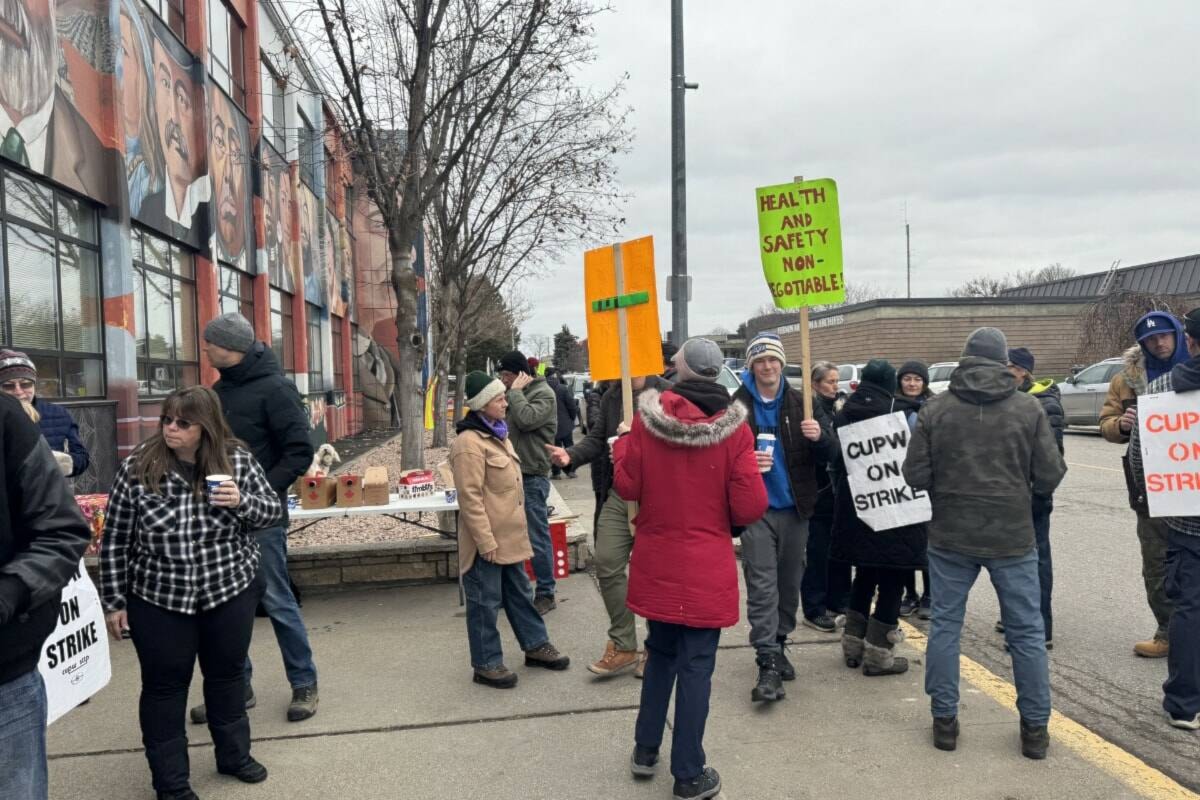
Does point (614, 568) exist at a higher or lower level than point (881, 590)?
higher

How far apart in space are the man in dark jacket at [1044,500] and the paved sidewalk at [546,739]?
979 mm

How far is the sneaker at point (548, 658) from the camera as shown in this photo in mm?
4965

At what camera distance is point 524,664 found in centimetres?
509

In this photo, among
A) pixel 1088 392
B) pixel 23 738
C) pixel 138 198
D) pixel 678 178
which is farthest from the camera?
pixel 1088 392

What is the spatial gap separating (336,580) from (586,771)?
3660 mm

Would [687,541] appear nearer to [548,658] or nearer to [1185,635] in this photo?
[548,658]

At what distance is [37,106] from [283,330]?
10.6 m

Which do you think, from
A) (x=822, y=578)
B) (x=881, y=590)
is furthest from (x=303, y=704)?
(x=822, y=578)

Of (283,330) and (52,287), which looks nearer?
(52,287)

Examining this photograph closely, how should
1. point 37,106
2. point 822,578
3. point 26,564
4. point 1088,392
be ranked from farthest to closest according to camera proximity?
point 1088,392
point 37,106
point 822,578
point 26,564

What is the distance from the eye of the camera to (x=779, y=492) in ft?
15.5

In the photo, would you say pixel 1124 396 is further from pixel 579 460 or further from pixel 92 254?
pixel 92 254

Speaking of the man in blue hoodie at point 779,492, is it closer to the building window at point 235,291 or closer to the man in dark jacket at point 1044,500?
the man in dark jacket at point 1044,500

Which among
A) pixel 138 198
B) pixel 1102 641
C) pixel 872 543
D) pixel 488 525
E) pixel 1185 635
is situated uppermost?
pixel 138 198
